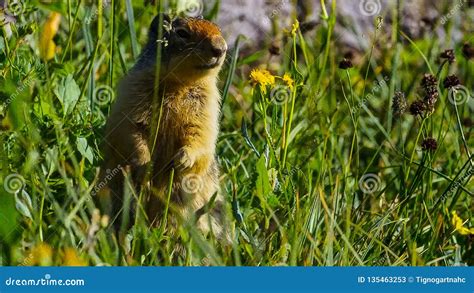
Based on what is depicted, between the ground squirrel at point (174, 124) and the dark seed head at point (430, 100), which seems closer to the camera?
the dark seed head at point (430, 100)

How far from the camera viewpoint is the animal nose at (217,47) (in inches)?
170

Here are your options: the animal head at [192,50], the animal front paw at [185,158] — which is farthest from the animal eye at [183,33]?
the animal front paw at [185,158]

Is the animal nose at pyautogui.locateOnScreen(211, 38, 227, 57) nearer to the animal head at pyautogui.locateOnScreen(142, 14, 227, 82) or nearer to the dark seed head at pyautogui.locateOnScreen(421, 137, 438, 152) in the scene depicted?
the animal head at pyautogui.locateOnScreen(142, 14, 227, 82)

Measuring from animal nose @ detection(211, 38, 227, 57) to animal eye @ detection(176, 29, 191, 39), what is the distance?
0.15 m

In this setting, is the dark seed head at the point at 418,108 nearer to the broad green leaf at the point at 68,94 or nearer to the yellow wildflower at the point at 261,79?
the yellow wildflower at the point at 261,79

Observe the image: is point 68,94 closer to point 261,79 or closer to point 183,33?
point 183,33

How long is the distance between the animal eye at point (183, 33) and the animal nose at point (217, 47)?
6.0 inches

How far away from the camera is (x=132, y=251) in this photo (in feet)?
12.0

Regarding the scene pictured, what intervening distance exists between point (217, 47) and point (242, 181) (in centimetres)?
87

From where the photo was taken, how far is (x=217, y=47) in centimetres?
432

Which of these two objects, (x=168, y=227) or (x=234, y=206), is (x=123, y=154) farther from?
(x=234, y=206)

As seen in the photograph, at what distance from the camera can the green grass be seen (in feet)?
12.1

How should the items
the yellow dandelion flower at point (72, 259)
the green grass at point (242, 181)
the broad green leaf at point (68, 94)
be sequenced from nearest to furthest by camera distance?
the yellow dandelion flower at point (72, 259), the green grass at point (242, 181), the broad green leaf at point (68, 94)

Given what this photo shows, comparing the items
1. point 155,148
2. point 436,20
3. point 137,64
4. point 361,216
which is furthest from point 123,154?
point 436,20
